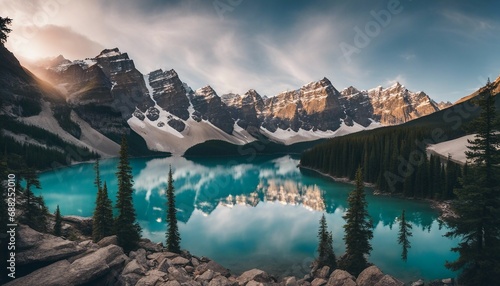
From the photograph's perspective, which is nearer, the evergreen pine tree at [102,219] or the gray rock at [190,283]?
the gray rock at [190,283]

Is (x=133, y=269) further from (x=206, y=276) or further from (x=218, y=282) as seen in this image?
(x=218, y=282)

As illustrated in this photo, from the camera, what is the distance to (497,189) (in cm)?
1983

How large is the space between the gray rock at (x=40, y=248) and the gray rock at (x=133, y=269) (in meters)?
3.25

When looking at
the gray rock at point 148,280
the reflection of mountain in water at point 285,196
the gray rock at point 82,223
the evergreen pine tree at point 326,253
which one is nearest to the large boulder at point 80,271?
the gray rock at point 148,280

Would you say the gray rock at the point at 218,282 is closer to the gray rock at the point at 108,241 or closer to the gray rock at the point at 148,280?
the gray rock at the point at 148,280

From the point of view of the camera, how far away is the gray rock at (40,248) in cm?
1705

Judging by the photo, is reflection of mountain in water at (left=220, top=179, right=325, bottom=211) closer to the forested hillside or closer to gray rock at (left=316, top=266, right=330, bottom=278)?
the forested hillside

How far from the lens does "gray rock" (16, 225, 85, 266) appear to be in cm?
1705

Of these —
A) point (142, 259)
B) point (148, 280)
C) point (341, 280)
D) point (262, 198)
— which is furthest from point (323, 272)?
point (262, 198)

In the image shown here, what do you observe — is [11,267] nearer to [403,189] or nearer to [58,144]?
[403,189]

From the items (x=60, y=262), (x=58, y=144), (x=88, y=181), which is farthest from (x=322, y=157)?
(x=58, y=144)

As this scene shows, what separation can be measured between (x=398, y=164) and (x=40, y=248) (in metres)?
82.4

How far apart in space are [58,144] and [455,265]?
196m

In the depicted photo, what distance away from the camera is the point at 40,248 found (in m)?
17.8
